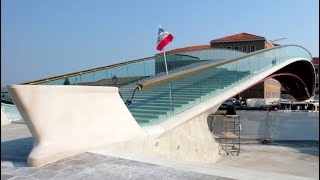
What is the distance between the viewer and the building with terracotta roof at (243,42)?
59.8m

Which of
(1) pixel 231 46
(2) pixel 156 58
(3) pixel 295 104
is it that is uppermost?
(1) pixel 231 46

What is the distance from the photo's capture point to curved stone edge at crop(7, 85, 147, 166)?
579cm

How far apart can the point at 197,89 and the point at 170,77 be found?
4.12m

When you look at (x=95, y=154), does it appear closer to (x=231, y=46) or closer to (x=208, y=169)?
(x=208, y=169)

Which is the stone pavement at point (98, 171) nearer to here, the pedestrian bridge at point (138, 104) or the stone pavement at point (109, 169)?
the stone pavement at point (109, 169)

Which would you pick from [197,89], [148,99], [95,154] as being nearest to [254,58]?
[197,89]

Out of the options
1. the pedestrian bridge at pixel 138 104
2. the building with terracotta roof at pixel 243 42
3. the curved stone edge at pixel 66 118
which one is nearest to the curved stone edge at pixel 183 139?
the pedestrian bridge at pixel 138 104

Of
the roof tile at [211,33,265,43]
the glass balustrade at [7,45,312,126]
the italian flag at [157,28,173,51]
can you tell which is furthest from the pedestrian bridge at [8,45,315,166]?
the roof tile at [211,33,265,43]

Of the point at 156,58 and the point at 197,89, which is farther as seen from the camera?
the point at 156,58

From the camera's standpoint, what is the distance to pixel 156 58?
1764cm

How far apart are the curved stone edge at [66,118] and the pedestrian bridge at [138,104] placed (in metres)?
0.01

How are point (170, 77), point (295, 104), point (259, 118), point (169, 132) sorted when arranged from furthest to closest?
point (295, 104) → point (259, 118) → point (169, 132) → point (170, 77)

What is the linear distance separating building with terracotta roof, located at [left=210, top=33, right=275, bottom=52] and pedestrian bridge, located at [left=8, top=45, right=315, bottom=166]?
124 feet

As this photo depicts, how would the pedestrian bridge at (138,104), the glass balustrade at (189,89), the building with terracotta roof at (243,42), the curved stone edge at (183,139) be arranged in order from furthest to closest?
1. the building with terracotta roof at (243,42)
2. the glass balustrade at (189,89)
3. the curved stone edge at (183,139)
4. the pedestrian bridge at (138,104)
